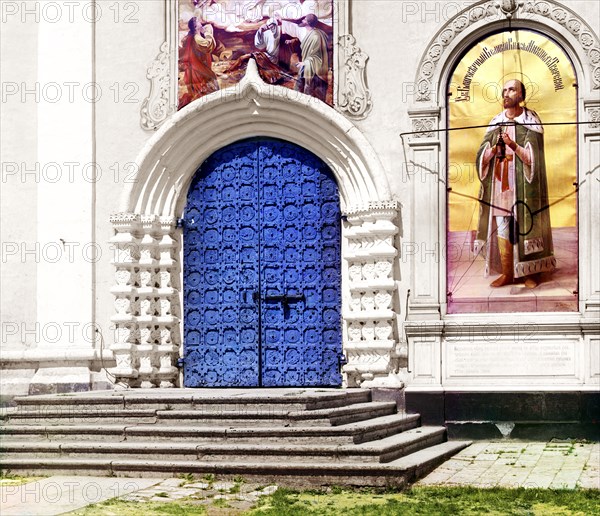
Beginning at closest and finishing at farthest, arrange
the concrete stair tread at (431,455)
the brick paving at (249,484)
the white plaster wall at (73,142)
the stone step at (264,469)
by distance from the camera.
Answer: the brick paving at (249,484)
the stone step at (264,469)
the concrete stair tread at (431,455)
the white plaster wall at (73,142)

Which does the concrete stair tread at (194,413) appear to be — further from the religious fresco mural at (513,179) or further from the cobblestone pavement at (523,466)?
the religious fresco mural at (513,179)

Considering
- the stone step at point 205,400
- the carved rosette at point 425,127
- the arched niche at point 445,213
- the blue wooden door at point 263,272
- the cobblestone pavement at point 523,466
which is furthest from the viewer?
the blue wooden door at point 263,272

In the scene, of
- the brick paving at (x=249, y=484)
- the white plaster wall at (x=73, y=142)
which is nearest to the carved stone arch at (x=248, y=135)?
the white plaster wall at (x=73, y=142)

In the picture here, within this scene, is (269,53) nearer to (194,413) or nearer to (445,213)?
(445,213)

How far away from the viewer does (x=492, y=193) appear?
14.1m

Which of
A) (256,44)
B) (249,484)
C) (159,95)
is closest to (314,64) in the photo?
(256,44)

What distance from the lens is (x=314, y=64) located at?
48.5ft

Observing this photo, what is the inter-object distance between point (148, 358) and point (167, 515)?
5897 millimetres

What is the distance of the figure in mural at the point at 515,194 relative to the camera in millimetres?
13914

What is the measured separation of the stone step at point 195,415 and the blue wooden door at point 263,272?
158 cm

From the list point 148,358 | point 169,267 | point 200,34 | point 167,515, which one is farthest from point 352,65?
point 167,515

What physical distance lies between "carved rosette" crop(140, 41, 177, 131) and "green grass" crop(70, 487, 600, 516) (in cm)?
631

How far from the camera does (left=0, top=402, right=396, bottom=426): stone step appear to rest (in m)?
11.9

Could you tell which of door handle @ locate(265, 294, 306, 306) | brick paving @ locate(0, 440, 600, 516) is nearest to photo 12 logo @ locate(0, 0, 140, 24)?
door handle @ locate(265, 294, 306, 306)
